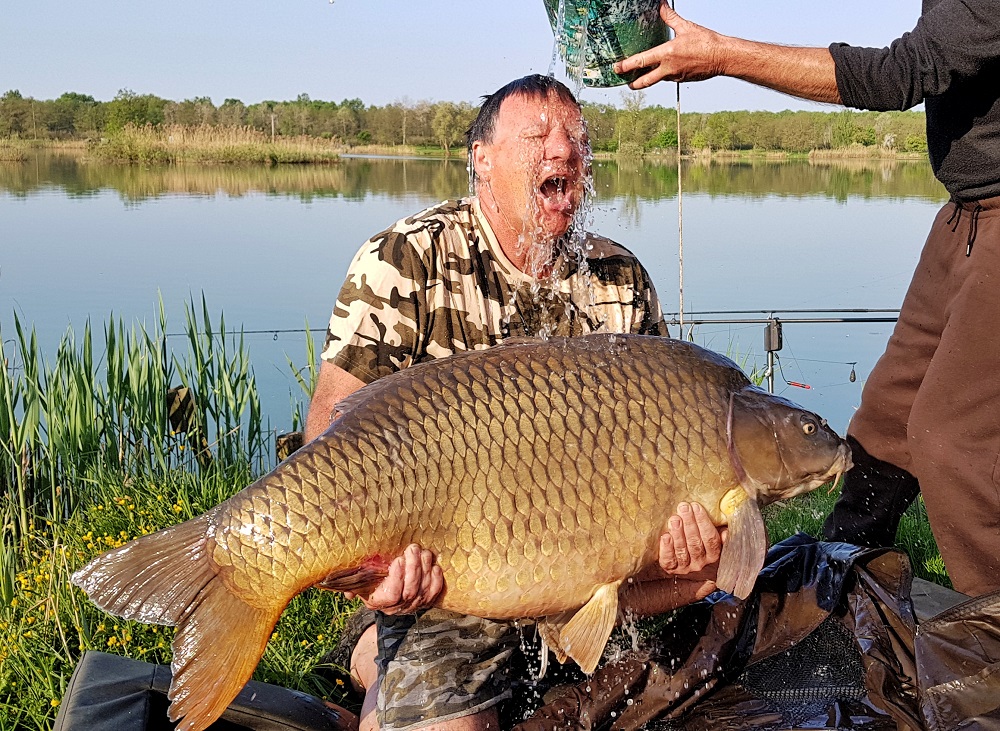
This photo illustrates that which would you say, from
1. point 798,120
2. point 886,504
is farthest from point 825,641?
point 798,120

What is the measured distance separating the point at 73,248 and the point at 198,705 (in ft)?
31.2

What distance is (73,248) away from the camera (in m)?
9.98

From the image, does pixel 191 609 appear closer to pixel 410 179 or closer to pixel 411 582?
pixel 411 582

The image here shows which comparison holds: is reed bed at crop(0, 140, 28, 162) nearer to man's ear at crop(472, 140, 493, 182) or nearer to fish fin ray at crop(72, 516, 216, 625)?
man's ear at crop(472, 140, 493, 182)

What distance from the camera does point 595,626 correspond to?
62.7 inches

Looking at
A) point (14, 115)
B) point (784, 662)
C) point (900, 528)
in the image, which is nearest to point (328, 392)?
point (784, 662)

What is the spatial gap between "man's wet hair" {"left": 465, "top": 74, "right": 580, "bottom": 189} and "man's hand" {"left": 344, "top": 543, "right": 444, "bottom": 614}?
35.5 inches

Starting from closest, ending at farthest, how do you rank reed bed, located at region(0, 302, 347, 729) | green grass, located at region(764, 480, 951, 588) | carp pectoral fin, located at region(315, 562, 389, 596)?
carp pectoral fin, located at region(315, 562, 389, 596), reed bed, located at region(0, 302, 347, 729), green grass, located at region(764, 480, 951, 588)

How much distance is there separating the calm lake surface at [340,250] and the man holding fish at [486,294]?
0.16 m

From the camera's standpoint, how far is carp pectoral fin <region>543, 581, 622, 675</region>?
159cm

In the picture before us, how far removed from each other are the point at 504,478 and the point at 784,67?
3.83 feet

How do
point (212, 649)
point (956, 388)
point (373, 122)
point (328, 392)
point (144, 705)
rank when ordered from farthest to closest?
point (373, 122) < point (956, 388) < point (328, 392) < point (144, 705) < point (212, 649)

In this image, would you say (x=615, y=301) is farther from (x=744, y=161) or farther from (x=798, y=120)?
(x=744, y=161)

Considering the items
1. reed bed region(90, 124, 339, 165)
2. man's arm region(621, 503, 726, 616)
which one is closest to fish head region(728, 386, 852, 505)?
man's arm region(621, 503, 726, 616)
